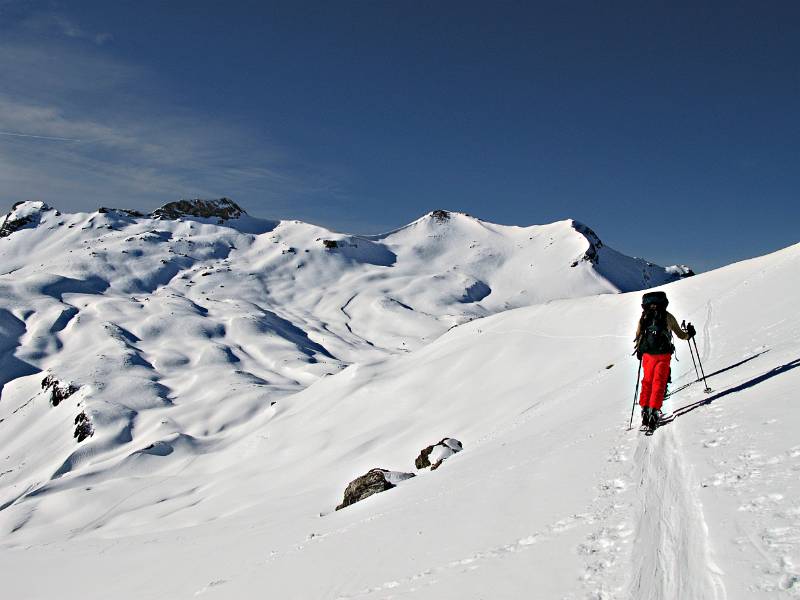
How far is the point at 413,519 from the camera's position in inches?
408

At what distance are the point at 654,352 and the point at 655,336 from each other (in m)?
0.33

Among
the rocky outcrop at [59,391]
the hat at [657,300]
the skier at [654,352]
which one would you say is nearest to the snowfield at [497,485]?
the skier at [654,352]

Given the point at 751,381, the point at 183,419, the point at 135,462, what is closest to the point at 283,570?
the point at 751,381

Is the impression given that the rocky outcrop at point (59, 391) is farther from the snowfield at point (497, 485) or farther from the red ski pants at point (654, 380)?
the red ski pants at point (654, 380)

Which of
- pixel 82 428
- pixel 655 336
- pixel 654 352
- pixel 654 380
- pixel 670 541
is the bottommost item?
pixel 670 541

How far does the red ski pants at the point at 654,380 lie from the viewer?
36.0 feet

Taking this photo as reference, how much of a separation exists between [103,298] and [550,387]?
618 feet

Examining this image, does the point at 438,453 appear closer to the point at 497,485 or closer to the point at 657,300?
the point at 497,485

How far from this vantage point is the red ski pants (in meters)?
11.0

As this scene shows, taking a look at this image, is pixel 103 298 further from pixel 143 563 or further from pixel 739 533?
pixel 739 533

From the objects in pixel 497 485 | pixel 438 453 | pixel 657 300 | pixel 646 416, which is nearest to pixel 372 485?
pixel 438 453

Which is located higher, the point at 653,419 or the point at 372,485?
the point at 653,419

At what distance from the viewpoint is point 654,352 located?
11477 millimetres

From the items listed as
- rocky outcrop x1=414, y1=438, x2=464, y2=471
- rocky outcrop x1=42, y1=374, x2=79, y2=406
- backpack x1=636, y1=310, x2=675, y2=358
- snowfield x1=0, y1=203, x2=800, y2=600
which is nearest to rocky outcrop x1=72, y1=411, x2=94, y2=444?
rocky outcrop x1=42, y1=374, x2=79, y2=406
